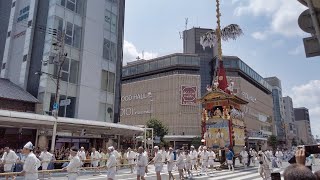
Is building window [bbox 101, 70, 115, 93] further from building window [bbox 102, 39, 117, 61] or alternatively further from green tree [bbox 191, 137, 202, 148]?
green tree [bbox 191, 137, 202, 148]

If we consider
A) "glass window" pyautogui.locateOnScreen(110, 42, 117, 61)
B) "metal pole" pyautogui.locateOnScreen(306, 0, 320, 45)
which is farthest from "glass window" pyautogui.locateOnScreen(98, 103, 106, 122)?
"metal pole" pyautogui.locateOnScreen(306, 0, 320, 45)

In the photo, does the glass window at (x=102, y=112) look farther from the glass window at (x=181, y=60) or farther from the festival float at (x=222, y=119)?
the glass window at (x=181, y=60)

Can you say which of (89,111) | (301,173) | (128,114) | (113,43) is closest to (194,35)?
(128,114)

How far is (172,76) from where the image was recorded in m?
75.9

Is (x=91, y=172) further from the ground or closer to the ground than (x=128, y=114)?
closer to the ground

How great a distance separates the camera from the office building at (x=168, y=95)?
72375 mm

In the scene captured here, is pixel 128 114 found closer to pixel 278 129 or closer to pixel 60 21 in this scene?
pixel 60 21

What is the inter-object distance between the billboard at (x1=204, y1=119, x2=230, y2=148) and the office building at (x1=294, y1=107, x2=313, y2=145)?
15957 cm

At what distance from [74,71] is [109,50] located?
218 inches

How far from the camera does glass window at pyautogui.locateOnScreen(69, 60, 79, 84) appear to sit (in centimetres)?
2870

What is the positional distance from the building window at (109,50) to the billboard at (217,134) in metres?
14.6

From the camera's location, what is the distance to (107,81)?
3241 cm

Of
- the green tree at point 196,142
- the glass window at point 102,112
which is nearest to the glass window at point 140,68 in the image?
the green tree at point 196,142

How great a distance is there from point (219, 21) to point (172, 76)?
4872 cm
